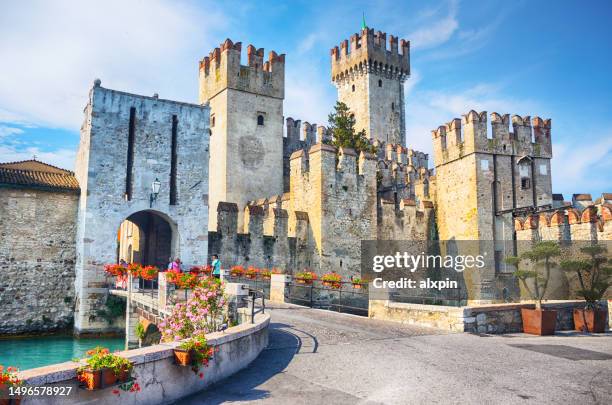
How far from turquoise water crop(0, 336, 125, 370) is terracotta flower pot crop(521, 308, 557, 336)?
45.1 ft

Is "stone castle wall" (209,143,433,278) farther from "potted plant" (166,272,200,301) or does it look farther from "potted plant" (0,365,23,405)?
"potted plant" (0,365,23,405)

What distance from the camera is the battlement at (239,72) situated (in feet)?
102

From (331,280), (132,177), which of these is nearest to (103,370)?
(331,280)

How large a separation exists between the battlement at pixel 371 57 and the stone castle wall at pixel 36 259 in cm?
3546

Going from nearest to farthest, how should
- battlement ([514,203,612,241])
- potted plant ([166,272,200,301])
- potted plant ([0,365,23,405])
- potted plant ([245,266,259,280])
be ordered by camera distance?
potted plant ([0,365,23,405]) < potted plant ([166,272,200,301]) < battlement ([514,203,612,241]) < potted plant ([245,266,259,280])

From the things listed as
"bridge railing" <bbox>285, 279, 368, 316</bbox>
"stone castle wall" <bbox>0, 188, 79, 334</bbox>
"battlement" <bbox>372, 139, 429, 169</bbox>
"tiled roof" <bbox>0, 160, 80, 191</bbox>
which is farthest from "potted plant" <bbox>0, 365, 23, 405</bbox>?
"battlement" <bbox>372, 139, 429, 169</bbox>

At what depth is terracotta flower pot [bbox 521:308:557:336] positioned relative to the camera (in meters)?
12.7

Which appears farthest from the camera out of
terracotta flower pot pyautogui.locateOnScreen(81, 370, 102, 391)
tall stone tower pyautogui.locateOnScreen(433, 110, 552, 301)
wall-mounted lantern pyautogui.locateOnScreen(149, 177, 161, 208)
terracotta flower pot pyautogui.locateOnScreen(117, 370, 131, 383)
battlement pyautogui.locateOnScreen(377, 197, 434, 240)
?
battlement pyautogui.locateOnScreen(377, 197, 434, 240)

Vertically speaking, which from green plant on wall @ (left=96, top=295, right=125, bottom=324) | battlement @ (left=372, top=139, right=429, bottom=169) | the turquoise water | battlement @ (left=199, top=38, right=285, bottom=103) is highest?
battlement @ (left=199, top=38, right=285, bottom=103)

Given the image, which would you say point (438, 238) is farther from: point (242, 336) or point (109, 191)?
point (242, 336)

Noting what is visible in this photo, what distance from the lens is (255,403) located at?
7004 millimetres

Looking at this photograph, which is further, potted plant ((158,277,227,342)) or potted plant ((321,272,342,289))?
potted plant ((321,272,342,289))

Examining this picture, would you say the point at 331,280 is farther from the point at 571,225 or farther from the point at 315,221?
the point at 571,225

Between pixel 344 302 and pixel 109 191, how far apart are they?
12037 mm
